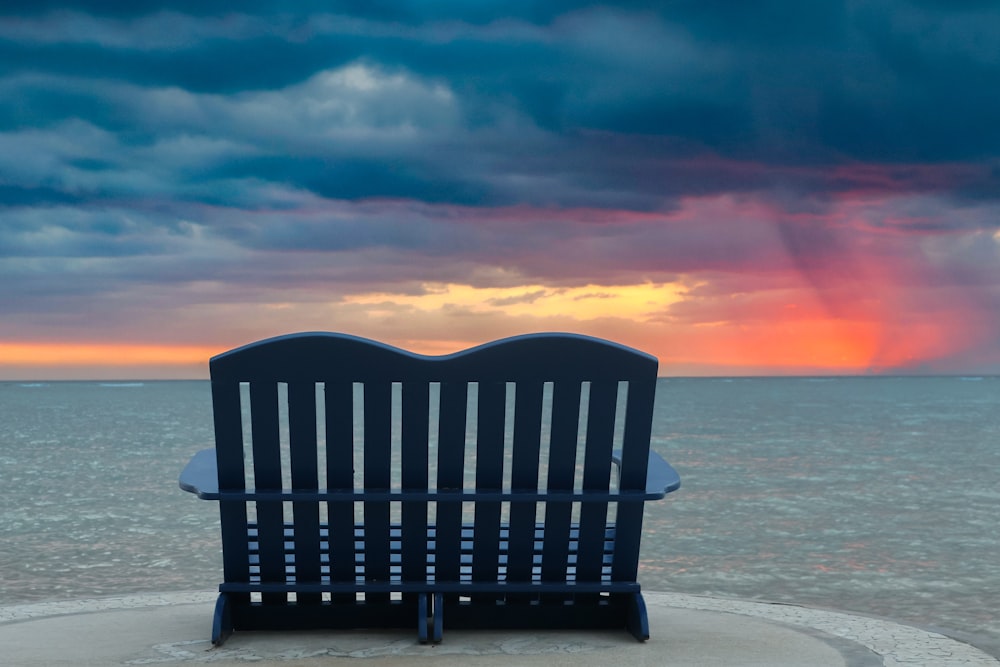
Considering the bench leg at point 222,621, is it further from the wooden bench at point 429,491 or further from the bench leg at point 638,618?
the bench leg at point 638,618

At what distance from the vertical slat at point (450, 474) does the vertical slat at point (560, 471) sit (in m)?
0.41

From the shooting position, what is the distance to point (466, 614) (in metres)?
5.19

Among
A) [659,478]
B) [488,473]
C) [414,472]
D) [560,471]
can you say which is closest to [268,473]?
[414,472]

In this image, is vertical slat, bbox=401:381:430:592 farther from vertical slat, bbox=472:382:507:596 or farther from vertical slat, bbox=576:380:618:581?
vertical slat, bbox=576:380:618:581

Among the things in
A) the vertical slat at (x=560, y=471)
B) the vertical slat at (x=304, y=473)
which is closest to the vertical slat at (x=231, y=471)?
the vertical slat at (x=304, y=473)

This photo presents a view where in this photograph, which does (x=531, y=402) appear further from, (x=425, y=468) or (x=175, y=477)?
(x=175, y=477)

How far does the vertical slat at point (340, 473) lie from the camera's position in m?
4.71

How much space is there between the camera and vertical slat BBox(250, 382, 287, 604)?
4723 millimetres

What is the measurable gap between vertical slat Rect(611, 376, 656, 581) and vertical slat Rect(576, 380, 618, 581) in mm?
72

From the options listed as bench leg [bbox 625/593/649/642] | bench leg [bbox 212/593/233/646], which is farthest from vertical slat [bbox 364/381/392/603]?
bench leg [bbox 625/593/649/642]

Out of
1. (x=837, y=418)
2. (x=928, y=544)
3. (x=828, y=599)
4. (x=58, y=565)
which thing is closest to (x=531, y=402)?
(x=828, y=599)

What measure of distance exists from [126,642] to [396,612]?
1316mm

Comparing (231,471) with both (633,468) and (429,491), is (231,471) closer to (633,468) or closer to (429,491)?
(429,491)

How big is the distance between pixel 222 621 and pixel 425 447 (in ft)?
4.23
